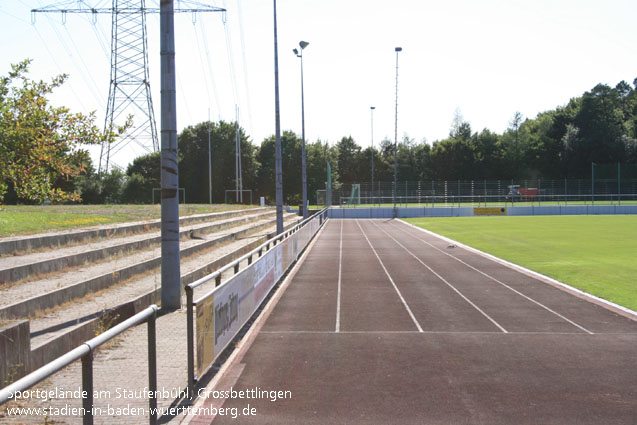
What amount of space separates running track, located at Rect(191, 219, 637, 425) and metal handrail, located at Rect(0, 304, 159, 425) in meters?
0.97

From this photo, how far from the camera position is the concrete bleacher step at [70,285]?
28.5 feet

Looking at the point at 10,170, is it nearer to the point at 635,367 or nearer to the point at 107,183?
the point at 635,367

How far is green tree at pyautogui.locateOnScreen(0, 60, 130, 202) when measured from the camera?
6691 millimetres

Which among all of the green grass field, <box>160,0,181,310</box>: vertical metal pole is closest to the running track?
the green grass field

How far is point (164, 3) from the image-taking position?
10.7 m

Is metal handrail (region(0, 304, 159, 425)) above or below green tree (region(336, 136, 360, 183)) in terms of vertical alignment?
below

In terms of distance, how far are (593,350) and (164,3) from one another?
9.85 m

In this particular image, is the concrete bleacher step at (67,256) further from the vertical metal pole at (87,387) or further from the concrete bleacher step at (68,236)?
the vertical metal pole at (87,387)

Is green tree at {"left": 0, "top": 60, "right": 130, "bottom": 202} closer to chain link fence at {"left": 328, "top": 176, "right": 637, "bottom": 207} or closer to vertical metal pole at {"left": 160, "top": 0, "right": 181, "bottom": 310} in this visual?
vertical metal pole at {"left": 160, "top": 0, "right": 181, "bottom": 310}

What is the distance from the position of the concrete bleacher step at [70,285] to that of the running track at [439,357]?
3446 millimetres

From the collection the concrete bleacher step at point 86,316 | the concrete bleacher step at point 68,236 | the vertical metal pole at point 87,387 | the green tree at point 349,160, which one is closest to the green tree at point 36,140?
the concrete bleacher step at point 86,316

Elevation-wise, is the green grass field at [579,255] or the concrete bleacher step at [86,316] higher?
the concrete bleacher step at [86,316]

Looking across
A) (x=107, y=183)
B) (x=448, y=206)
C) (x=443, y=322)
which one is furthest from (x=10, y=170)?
(x=448, y=206)

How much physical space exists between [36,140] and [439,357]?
6.33 meters
